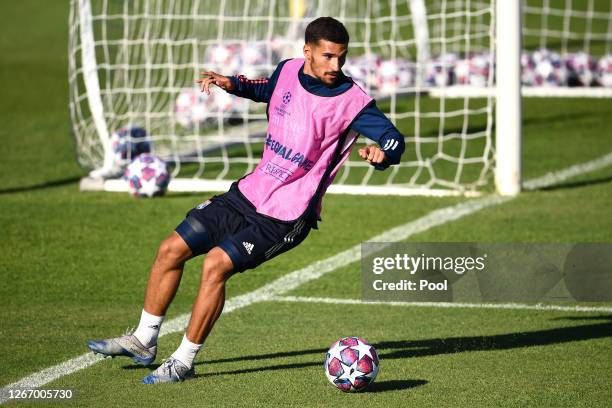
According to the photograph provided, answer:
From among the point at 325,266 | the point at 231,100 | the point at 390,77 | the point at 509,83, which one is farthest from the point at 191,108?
the point at 325,266

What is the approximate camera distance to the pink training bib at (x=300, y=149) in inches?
257

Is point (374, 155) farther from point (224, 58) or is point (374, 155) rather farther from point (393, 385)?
point (224, 58)

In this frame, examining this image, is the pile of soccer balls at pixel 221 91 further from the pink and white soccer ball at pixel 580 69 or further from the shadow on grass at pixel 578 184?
the pink and white soccer ball at pixel 580 69

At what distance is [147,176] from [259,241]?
18.0ft

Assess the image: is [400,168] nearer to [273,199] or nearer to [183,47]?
[183,47]

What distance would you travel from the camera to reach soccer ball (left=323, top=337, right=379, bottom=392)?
20.5 feet

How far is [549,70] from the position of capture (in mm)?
19000

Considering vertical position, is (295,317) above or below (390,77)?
below

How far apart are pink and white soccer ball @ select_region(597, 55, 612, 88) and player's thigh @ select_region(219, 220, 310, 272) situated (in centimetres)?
1364

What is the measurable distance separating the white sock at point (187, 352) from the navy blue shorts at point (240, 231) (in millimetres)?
445

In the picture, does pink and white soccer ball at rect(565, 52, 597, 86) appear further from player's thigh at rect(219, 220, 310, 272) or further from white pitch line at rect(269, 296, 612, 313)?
player's thigh at rect(219, 220, 310, 272)

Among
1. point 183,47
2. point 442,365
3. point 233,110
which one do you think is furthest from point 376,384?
point 183,47

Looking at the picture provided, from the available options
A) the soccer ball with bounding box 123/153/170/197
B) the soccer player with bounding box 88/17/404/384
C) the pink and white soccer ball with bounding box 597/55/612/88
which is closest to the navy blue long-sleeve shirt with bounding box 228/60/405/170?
the soccer player with bounding box 88/17/404/384

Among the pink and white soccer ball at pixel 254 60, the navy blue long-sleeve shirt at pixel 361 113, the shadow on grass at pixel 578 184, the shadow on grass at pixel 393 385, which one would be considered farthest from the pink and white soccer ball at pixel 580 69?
the shadow on grass at pixel 393 385
